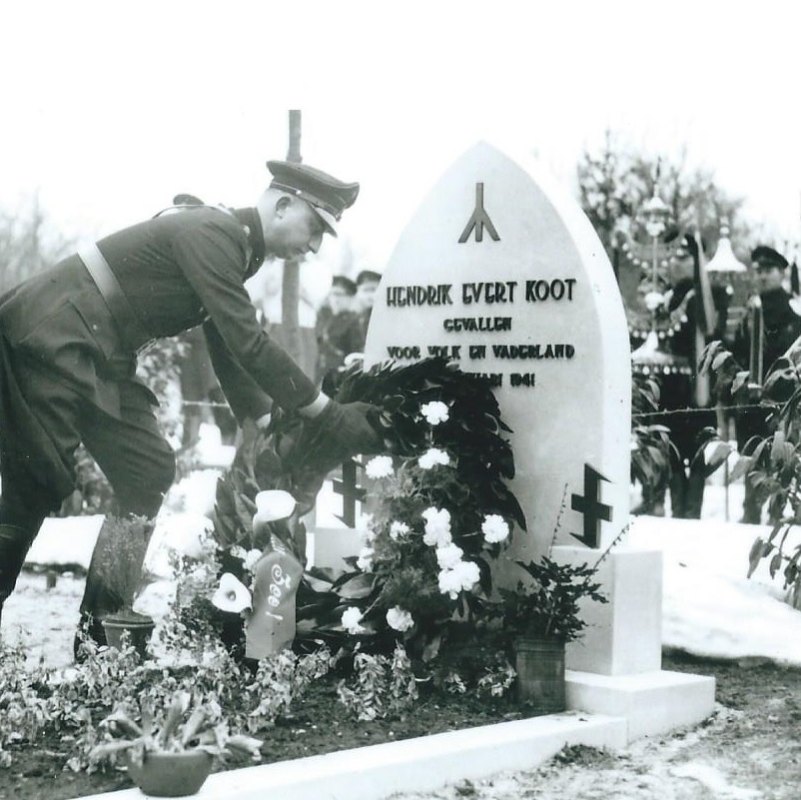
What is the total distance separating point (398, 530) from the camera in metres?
5.78

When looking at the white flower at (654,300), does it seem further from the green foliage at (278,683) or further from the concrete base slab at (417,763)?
the green foliage at (278,683)

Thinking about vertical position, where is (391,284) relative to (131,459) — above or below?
above

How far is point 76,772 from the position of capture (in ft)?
14.2

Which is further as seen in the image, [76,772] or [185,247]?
[185,247]

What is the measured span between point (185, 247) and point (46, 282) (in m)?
0.57

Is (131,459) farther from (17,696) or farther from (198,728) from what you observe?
(198,728)

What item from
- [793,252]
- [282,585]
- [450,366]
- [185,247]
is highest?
[793,252]

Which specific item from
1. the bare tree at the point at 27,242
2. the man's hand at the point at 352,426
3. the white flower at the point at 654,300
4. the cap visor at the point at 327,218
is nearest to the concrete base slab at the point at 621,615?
the man's hand at the point at 352,426

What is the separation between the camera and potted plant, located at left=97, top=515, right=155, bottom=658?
18.1 feet

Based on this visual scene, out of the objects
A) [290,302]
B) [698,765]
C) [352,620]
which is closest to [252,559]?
[352,620]

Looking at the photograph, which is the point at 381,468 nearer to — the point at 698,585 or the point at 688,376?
the point at 698,585

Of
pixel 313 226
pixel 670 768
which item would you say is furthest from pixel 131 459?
pixel 670 768

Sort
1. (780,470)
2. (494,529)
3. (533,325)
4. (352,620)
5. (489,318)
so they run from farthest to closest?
(780,470)
(489,318)
(533,325)
(494,529)
(352,620)

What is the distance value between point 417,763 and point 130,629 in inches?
54.8
